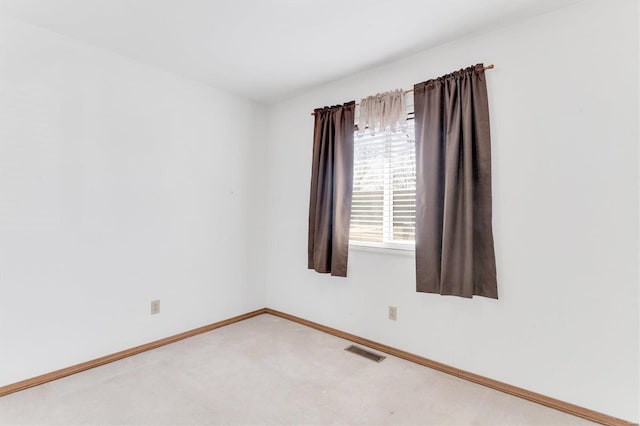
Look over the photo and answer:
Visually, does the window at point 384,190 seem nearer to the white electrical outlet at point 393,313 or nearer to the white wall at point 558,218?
the white wall at point 558,218

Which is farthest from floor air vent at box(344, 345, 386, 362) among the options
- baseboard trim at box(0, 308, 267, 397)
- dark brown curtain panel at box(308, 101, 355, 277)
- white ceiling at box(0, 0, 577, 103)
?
white ceiling at box(0, 0, 577, 103)

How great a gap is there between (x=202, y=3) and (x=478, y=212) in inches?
86.0

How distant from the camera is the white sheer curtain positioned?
252cm

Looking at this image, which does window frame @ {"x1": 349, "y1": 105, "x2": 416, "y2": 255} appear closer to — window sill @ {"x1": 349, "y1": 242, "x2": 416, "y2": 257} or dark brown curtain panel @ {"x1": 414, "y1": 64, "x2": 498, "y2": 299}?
window sill @ {"x1": 349, "y1": 242, "x2": 416, "y2": 257}

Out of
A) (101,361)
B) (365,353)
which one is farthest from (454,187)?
(101,361)

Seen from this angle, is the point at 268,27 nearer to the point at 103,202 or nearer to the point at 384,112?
the point at 384,112

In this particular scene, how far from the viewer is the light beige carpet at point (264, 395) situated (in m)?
1.73

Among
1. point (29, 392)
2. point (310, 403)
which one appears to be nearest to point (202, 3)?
point (310, 403)

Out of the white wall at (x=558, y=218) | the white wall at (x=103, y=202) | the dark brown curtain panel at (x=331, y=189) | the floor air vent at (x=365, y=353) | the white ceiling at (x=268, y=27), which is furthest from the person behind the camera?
the dark brown curtain panel at (x=331, y=189)

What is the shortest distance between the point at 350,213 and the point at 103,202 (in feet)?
6.47

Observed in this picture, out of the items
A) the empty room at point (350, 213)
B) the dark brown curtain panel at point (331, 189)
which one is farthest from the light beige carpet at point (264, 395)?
the dark brown curtain panel at point (331, 189)

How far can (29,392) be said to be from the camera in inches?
77.3

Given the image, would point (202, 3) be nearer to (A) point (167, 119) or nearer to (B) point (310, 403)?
(A) point (167, 119)

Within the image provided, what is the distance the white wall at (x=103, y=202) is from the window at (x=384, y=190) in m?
1.37
